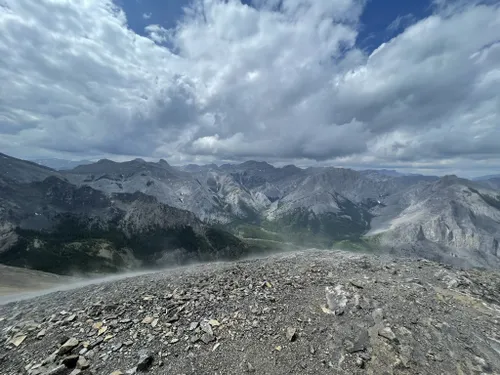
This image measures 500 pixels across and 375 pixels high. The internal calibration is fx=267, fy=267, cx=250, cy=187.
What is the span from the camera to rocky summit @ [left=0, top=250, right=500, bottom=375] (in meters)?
11.8

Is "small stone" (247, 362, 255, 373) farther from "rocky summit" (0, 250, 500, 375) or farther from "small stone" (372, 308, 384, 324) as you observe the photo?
"small stone" (372, 308, 384, 324)

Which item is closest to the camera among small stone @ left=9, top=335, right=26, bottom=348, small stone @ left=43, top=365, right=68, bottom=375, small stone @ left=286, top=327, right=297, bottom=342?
small stone @ left=43, top=365, right=68, bottom=375

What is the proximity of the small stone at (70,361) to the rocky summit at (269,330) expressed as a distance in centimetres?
5

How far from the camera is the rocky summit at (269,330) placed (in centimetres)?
→ 1184

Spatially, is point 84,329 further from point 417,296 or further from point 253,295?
point 417,296

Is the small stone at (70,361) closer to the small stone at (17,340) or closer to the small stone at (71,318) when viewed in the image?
the small stone at (71,318)

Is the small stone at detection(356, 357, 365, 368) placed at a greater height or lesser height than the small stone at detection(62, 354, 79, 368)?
lesser

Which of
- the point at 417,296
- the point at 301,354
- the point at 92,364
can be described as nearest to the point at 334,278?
the point at 417,296

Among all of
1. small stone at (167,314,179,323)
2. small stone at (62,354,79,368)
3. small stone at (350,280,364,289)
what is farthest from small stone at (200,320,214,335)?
small stone at (350,280,364,289)

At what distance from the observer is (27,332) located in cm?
1524

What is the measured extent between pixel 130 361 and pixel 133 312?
13.0ft

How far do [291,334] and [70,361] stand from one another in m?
10.4

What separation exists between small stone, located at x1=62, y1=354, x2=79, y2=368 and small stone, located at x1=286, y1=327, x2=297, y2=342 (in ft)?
32.7

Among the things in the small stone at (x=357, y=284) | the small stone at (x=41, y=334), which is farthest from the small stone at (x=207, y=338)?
the small stone at (x=357, y=284)
